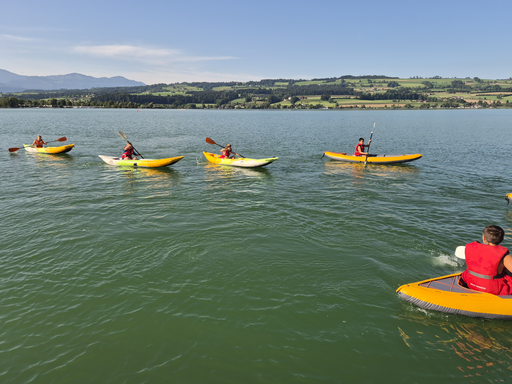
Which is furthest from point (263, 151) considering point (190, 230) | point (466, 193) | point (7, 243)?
point (7, 243)

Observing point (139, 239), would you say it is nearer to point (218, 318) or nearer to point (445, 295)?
point (218, 318)

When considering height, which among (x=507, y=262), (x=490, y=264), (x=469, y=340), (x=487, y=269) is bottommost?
(x=469, y=340)

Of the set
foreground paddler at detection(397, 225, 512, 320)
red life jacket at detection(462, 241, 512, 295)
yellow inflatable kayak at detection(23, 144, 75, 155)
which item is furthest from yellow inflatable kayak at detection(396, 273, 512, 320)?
yellow inflatable kayak at detection(23, 144, 75, 155)

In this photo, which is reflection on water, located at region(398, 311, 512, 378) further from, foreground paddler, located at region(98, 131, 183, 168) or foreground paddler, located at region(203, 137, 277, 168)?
foreground paddler, located at region(98, 131, 183, 168)

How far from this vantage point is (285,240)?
38.3 ft

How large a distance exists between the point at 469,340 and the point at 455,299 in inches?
36.4

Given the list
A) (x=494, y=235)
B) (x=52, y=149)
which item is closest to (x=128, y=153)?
(x=52, y=149)

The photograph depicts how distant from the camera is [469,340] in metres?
6.88

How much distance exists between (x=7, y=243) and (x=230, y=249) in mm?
8558

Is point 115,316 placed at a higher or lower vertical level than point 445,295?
lower

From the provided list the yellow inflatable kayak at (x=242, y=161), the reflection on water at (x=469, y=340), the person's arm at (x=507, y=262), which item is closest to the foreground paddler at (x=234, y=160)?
the yellow inflatable kayak at (x=242, y=161)

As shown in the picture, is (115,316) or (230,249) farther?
(230,249)

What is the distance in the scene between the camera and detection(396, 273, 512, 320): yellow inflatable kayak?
7.18m

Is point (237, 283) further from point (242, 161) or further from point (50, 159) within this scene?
point (50, 159)
